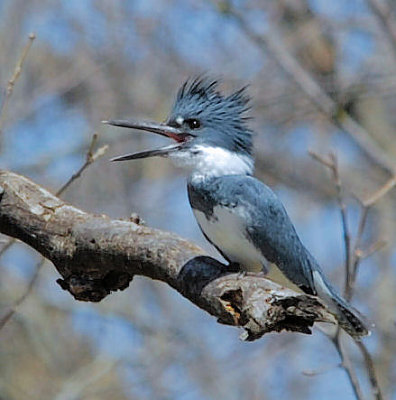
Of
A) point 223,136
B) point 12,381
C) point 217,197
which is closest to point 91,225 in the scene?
point 217,197

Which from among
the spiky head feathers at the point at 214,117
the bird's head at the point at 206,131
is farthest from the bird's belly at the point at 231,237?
the spiky head feathers at the point at 214,117

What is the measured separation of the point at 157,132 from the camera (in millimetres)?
3652

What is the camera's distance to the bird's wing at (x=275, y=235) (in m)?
3.26

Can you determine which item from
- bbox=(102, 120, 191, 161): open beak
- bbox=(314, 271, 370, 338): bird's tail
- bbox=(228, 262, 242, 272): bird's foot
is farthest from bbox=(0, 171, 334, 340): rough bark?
bbox=(102, 120, 191, 161): open beak

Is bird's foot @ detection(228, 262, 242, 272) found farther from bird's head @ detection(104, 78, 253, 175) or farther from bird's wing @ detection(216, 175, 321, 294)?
bird's head @ detection(104, 78, 253, 175)

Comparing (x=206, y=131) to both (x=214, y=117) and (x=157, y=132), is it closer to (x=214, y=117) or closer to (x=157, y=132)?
(x=214, y=117)

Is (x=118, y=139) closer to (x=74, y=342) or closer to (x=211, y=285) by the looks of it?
(x=74, y=342)

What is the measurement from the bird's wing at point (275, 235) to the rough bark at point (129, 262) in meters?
0.32

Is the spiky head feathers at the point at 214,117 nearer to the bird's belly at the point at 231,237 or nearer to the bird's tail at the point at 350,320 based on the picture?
the bird's belly at the point at 231,237

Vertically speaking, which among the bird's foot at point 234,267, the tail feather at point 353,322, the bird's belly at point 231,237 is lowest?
the tail feather at point 353,322

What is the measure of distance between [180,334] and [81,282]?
354 centimetres

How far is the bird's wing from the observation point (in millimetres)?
3256

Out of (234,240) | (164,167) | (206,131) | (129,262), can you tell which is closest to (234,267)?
(234,240)

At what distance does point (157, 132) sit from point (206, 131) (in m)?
0.18
